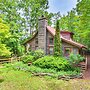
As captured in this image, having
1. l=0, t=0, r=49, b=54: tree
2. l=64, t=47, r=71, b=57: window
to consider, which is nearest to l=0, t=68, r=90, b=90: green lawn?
l=64, t=47, r=71, b=57: window

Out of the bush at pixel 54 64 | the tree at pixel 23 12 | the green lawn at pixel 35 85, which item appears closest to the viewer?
the green lawn at pixel 35 85

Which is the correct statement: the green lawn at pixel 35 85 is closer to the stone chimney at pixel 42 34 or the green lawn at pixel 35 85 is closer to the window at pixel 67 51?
the window at pixel 67 51

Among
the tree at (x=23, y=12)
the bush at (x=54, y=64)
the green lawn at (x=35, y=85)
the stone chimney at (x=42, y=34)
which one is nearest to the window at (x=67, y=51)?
the stone chimney at (x=42, y=34)

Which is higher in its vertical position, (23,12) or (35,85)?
(23,12)

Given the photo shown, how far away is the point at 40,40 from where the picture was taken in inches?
1014

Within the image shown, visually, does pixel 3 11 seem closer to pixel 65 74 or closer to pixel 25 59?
pixel 25 59

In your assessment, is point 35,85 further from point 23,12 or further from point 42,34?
point 23,12

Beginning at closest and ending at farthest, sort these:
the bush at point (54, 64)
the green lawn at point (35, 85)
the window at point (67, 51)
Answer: the green lawn at point (35, 85)
the bush at point (54, 64)
the window at point (67, 51)

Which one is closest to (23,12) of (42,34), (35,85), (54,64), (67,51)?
(42,34)

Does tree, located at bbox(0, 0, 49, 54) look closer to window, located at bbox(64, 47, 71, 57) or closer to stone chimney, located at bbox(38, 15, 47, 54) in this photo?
stone chimney, located at bbox(38, 15, 47, 54)

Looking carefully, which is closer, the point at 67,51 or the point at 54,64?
the point at 54,64

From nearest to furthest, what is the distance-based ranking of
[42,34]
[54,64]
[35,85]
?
1. [35,85]
2. [54,64]
3. [42,34]

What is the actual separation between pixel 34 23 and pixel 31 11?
10.4ft

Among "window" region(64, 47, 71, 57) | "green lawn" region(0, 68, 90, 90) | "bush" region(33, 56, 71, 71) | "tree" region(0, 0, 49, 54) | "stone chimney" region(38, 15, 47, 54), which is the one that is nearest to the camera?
"green lawn" region(0, 68, 90, 90)
